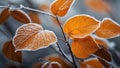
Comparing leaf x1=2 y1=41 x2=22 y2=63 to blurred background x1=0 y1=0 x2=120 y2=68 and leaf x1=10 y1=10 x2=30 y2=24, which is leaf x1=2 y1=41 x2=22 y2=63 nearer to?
leaf x1=10 y1=10 x2=30 y2=24

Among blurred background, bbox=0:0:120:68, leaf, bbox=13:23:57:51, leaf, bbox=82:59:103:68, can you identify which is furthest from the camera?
blurred background, bbox=0:0:120:68

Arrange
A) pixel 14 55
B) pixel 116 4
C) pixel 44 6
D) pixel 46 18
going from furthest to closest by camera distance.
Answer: pixel 116 4, pixel 46 18, pixel 44 6, pixel 14 55

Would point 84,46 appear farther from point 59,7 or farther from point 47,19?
point 47,19

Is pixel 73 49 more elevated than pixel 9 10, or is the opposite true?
pixel 9 10

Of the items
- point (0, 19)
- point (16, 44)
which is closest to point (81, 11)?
point (0, 19)

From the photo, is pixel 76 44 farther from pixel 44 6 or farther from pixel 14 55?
pixel 44 6

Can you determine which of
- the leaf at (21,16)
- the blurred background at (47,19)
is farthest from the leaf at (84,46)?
the blurred background at (47,19)

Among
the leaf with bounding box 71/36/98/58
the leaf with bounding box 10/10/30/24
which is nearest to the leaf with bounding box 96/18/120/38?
the leaf with bounding box 71/36/98/58
